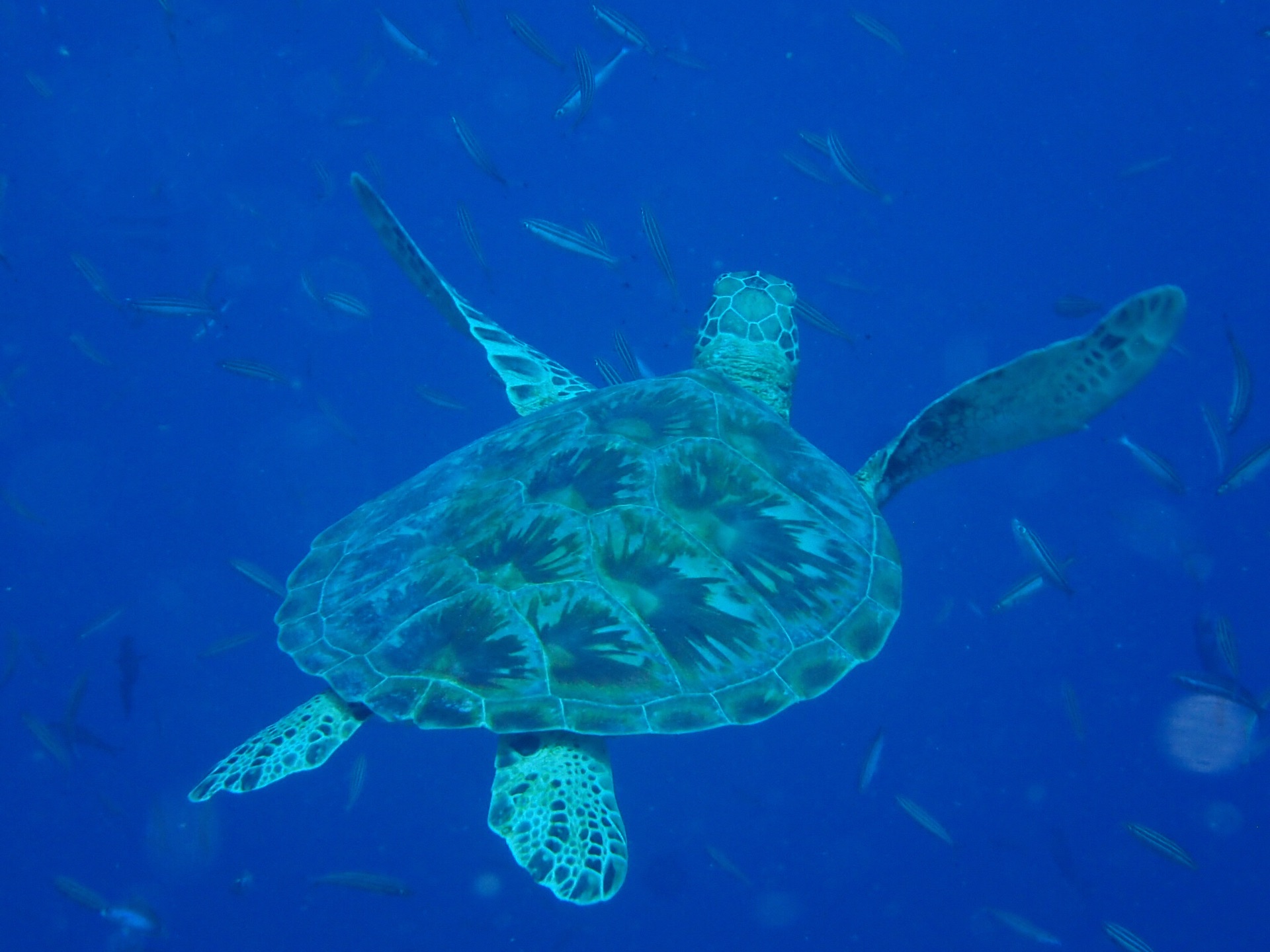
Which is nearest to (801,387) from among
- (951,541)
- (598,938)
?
(951,541)

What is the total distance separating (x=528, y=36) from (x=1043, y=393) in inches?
185

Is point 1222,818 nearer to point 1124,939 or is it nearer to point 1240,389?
point 1124,939

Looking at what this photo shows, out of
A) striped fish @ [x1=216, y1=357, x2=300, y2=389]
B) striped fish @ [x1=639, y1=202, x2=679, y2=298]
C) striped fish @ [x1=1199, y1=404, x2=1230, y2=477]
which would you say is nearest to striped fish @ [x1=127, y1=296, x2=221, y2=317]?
striped fish @ [x1=216, y1=357, x2=300, y2=389]

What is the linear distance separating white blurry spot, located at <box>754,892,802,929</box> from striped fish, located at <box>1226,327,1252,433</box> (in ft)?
26.2

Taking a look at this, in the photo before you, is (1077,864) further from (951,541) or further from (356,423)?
(356,423)

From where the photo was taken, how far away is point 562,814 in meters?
2.79

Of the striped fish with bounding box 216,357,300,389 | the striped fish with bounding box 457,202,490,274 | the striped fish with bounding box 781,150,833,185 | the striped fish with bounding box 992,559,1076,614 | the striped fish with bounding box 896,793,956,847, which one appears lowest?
the striped fish with bounding box 896,793,956,847

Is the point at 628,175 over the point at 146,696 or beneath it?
over

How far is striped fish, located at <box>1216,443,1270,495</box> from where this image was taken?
177 inches

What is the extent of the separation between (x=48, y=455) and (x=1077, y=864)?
15.8 metres

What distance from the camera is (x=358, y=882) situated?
192 inches

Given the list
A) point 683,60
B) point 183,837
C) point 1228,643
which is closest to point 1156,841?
point 1228,643

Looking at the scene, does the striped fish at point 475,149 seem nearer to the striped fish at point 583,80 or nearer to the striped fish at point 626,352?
the striped fish at point 583,80

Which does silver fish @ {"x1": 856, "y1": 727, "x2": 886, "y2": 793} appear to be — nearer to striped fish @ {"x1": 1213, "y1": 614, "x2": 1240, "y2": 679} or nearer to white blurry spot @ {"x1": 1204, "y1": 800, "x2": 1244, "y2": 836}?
striped fish @ {"x1": 1213, "y1": 614, "x2": 1240, "y2": 679}
